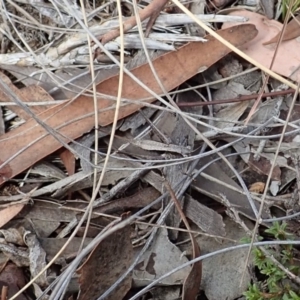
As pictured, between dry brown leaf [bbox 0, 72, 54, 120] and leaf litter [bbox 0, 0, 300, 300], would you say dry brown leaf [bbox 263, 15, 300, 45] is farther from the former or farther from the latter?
dry brown leaf [bbox 0, 72, 54, 120]

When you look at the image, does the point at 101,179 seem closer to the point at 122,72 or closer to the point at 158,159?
the point at 158,159

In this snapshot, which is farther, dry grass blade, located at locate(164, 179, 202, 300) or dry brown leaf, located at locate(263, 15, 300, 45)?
dry brown leaf, located at locate(263, 15, 300, 45)

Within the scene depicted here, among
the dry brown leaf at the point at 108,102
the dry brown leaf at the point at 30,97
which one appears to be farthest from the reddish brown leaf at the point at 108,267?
the dry brown leaf at the point at 30,97

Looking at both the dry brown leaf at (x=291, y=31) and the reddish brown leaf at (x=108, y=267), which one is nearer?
the reddish brown leaf at (x=108, y=267)

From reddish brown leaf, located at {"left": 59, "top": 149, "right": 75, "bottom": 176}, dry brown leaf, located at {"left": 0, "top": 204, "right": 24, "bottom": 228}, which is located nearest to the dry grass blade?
reddish brown leaf, located at {"left": 59, "top": 149, "right": 75, "bottom": 176}

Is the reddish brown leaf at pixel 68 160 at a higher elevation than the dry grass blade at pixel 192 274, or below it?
higher

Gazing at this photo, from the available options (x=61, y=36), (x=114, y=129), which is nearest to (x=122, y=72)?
(x=114, y=129)

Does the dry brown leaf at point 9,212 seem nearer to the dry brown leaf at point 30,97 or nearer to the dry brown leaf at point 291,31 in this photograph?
the dry brown leaf at point 30,97
